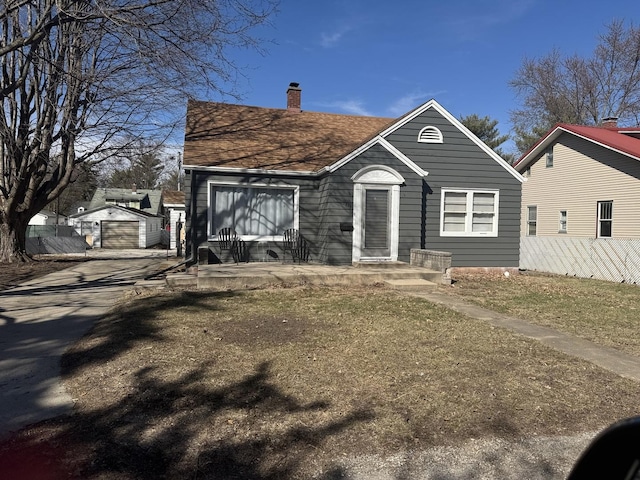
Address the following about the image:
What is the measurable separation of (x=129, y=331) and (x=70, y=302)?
3537 millimetres

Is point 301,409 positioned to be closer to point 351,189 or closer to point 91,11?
point 91,11

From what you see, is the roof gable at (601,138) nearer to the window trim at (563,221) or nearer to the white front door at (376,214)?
the window trim at (563,221)

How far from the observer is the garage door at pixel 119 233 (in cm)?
3503

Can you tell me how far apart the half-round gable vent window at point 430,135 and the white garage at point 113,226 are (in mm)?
27480

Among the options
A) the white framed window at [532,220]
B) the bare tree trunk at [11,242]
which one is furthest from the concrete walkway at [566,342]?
the bare tree trunk at [11,242]

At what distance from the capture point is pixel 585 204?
1831cm

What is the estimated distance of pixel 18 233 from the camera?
1734 centimetres

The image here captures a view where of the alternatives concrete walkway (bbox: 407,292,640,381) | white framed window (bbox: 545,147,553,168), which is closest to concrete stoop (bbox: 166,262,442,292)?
concrete walkway (bbox: 407,292,640,381)

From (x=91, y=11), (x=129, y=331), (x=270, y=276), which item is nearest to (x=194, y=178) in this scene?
(x=270, y=276)

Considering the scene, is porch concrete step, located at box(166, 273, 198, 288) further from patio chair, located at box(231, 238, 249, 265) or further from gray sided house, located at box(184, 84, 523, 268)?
patio chair, located at box(231, 238, 249, 265)

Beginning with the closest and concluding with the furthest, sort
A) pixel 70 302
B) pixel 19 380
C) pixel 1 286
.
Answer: pixel 19 380
pixel 70 302
pixel 1 286

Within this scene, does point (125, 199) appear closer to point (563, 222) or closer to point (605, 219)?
point (563, 222)

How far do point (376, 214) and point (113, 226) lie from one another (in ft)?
94.6

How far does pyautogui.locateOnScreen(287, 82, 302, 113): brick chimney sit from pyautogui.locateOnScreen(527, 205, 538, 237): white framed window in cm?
1244
